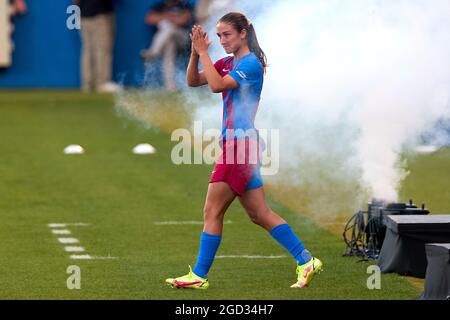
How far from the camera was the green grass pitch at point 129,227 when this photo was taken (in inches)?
378

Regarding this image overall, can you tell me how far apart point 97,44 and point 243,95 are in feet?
63.2

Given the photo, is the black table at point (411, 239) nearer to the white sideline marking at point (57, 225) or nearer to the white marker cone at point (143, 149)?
the white sideline marking at point (57, 225)

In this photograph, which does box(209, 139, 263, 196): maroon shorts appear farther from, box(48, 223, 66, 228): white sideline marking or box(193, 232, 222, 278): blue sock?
box(48, 223, 66, 228): white sideline marking

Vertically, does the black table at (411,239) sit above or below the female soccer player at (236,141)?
below

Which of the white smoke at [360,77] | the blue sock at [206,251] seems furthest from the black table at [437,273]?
the white smoke at [360,77]

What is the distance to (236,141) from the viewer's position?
30.4 feet

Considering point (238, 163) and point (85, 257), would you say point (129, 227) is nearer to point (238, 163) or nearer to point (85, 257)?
point (85, 257)

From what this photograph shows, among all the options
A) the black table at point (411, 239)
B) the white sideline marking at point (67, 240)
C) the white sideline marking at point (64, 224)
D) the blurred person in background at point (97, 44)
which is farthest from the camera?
the blurred person in background at point (97, 44)

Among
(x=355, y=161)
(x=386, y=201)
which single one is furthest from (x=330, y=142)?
(x=386, y=201)

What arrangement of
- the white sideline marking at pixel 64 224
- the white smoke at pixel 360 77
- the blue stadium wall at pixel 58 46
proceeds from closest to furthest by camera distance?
the white smoke at pixel 360 77
the white sideline marking at pixel 64 224
the blue stadium wall at pixel 58 46

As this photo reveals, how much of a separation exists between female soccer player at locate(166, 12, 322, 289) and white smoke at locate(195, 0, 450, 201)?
1.98m

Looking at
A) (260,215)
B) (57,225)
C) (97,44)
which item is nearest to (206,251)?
(260,215)

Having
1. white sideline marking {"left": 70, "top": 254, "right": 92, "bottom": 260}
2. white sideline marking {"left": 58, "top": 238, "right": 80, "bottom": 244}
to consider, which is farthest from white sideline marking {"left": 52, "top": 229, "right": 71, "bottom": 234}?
white sideline marking {"left": 70, "top": 254, "right": 92, "bottom": 260}

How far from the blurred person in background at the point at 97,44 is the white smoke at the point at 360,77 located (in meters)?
11.8
